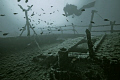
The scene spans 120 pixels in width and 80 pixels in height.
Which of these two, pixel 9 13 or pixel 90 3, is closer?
pixel 90 3

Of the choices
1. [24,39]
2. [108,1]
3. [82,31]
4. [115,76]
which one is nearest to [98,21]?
[108,1]

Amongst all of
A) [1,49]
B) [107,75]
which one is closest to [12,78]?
[107,75]

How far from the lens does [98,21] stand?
21.4 meters

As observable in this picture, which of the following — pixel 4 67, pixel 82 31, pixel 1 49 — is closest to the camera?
pixel 4 67

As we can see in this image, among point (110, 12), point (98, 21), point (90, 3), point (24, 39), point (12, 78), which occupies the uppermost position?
point (90, 3)

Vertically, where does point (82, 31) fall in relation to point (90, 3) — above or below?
below

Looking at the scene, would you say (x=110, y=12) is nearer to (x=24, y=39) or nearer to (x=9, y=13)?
(x=24, y=39)

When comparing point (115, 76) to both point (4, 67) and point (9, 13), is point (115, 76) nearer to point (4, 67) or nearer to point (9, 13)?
point (4, 67)

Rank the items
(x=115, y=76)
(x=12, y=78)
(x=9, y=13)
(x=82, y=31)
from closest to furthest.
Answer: (x=115, y=76), (x=12, y=78), (x=82, y=31), (x=9, y=13)

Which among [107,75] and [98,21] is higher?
[98,21]

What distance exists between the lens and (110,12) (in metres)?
18.6

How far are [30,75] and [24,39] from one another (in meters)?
6.47

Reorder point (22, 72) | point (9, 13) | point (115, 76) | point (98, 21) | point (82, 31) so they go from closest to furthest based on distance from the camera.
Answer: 1. point (115, 76)
2. point (22, 72)
3. point (98, 21)
4. point (82, 31)
5. point (9, 13)

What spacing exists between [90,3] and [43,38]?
44.6ft
